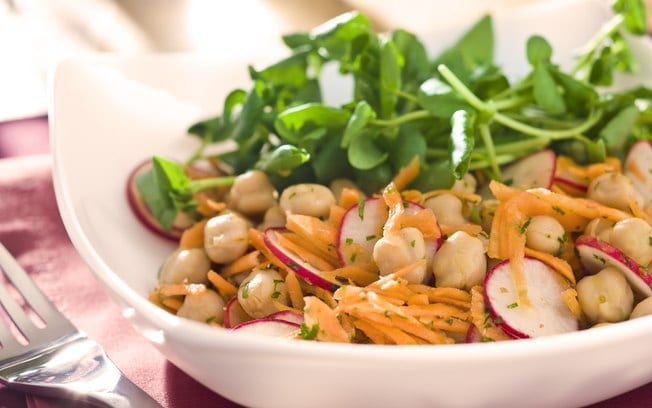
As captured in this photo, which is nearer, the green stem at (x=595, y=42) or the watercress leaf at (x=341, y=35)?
the watercress leaf at (x=341, y=35)

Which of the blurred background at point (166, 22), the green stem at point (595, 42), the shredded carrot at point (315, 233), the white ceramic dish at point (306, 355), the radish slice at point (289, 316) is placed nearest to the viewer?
the white ceramic dish at point (306, 355)

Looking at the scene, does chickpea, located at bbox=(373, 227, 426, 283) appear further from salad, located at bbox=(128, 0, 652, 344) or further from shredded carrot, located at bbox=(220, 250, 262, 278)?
shredded carrot, located at bbox=(220, 250, 262, 278)

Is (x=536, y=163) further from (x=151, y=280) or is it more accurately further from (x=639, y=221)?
(x=151, y=280)

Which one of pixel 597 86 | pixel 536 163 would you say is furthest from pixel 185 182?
pixel 597 86

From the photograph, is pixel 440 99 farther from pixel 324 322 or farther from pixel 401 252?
pixel 324 322

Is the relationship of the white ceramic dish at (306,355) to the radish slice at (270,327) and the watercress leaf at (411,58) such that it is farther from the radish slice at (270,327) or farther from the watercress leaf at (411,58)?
the watercress leaf at (411,58)

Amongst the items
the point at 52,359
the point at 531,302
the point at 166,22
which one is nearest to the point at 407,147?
the point at 531,302

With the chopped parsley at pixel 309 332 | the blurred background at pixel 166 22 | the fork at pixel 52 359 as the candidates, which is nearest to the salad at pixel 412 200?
the chopped parsley at pixel 309 332
